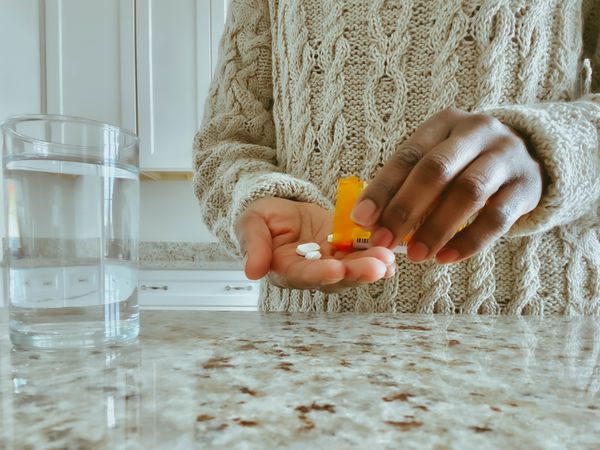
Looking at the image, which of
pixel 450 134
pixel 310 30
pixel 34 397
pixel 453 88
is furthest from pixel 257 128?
pixel 34 397

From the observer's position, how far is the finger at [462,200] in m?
0.33

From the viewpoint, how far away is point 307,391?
238 mm

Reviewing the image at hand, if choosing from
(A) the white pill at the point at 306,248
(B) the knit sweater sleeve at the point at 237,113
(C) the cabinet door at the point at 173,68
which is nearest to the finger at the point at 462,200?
(A) the white pill at the point at 306,248

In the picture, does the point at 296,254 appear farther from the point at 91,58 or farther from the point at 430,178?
the point at 91,58

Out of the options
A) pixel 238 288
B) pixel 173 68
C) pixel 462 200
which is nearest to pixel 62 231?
pixel 462 200

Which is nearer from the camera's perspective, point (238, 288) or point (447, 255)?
point (447, 255)

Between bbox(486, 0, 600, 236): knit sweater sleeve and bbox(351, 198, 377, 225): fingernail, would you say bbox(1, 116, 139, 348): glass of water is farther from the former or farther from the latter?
bbox(486, 0, 600, 236): knit sweater sleeve

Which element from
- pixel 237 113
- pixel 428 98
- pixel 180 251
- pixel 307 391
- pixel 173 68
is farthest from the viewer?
pixel 180 251

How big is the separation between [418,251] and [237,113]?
1.56 feet

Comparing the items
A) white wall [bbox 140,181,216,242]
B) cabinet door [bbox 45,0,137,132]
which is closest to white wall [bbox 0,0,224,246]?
cabinet door [bbox 45,0,137,132]

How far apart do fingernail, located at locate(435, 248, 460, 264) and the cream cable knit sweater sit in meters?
0.19

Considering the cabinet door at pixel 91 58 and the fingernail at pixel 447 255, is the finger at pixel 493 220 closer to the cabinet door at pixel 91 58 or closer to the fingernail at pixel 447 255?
the fingernail at pixel 447 255

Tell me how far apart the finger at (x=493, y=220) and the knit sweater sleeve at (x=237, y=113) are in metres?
0.36

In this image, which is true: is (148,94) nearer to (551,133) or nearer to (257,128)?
(257,128)
